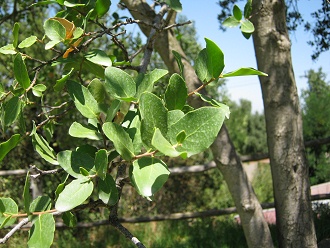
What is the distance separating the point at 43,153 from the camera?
2.00ft

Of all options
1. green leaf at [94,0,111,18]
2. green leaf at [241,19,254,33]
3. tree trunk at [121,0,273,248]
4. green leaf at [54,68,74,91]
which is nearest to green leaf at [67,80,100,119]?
green leaf at [54,68,74,91]

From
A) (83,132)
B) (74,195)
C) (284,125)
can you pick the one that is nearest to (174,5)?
(83,132)

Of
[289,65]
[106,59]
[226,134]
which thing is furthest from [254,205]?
[106,59]

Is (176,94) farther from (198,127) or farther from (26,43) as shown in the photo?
(26,43)

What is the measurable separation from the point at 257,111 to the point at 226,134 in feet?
A: 56.2

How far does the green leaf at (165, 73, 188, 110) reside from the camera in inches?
21.1

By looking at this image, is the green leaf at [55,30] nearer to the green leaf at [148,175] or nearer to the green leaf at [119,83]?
the green leaf at [119,83]

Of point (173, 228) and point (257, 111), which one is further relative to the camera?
point (257, 111)

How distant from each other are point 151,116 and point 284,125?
5.88 feet

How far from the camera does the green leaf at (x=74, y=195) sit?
0.49m

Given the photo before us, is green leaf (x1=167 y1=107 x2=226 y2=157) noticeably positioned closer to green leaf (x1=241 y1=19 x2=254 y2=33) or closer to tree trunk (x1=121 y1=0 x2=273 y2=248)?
green leaf (x1=241 y1=19 x2=254 y2=33)

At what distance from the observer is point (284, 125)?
213 centimetres

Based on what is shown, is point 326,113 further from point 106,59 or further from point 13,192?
point 106,59

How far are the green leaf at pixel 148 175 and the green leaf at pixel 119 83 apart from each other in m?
0.13
